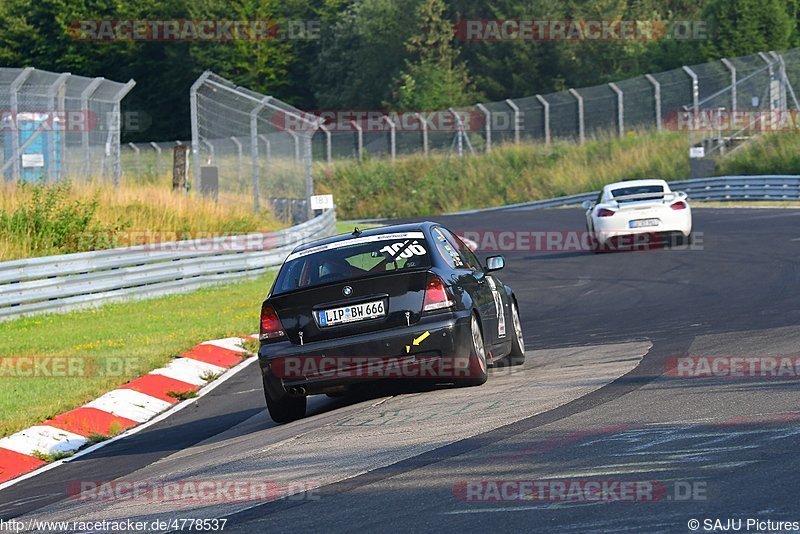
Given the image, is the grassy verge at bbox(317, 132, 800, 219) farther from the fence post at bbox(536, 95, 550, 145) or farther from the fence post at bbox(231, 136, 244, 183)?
the fence post at bbox(231, 136, 244, 183)

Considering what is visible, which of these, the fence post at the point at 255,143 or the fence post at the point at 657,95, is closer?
the fence post at the point at 255,143

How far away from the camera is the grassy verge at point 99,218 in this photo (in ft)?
73.5

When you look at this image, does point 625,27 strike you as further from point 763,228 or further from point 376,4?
point 763,228

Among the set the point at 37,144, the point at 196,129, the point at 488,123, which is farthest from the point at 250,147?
the point at 488,123

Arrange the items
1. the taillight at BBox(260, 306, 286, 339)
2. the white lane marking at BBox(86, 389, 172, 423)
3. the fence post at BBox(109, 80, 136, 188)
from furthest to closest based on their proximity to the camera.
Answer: the fence post at BBox(109, 80, 136, 188) → the white lane marking at BBox(86, 389, 172, 423) → the taillight at BBox(260, 306, 286, 339)

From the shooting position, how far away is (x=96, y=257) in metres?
20.3

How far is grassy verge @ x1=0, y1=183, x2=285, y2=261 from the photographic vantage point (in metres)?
22.4

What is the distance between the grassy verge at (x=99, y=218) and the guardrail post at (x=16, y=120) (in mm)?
926

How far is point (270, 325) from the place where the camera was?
1023cm

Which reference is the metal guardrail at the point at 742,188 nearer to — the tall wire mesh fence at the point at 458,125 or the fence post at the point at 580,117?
the tall wire mesh fence at the point at 458,125

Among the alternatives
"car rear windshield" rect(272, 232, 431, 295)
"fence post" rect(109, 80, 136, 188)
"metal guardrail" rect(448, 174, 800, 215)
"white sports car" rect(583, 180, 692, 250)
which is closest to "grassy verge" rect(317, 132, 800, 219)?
"metal guardrail" rect(448, 174, 800, 215)

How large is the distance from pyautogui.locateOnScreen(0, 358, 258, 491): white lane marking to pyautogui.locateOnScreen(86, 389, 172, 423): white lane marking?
14cm

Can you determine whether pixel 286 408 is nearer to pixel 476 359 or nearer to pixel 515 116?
pixel 476 359

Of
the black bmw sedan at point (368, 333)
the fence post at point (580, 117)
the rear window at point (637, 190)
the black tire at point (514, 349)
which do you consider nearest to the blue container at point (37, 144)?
the rear window at point (637, 190)
